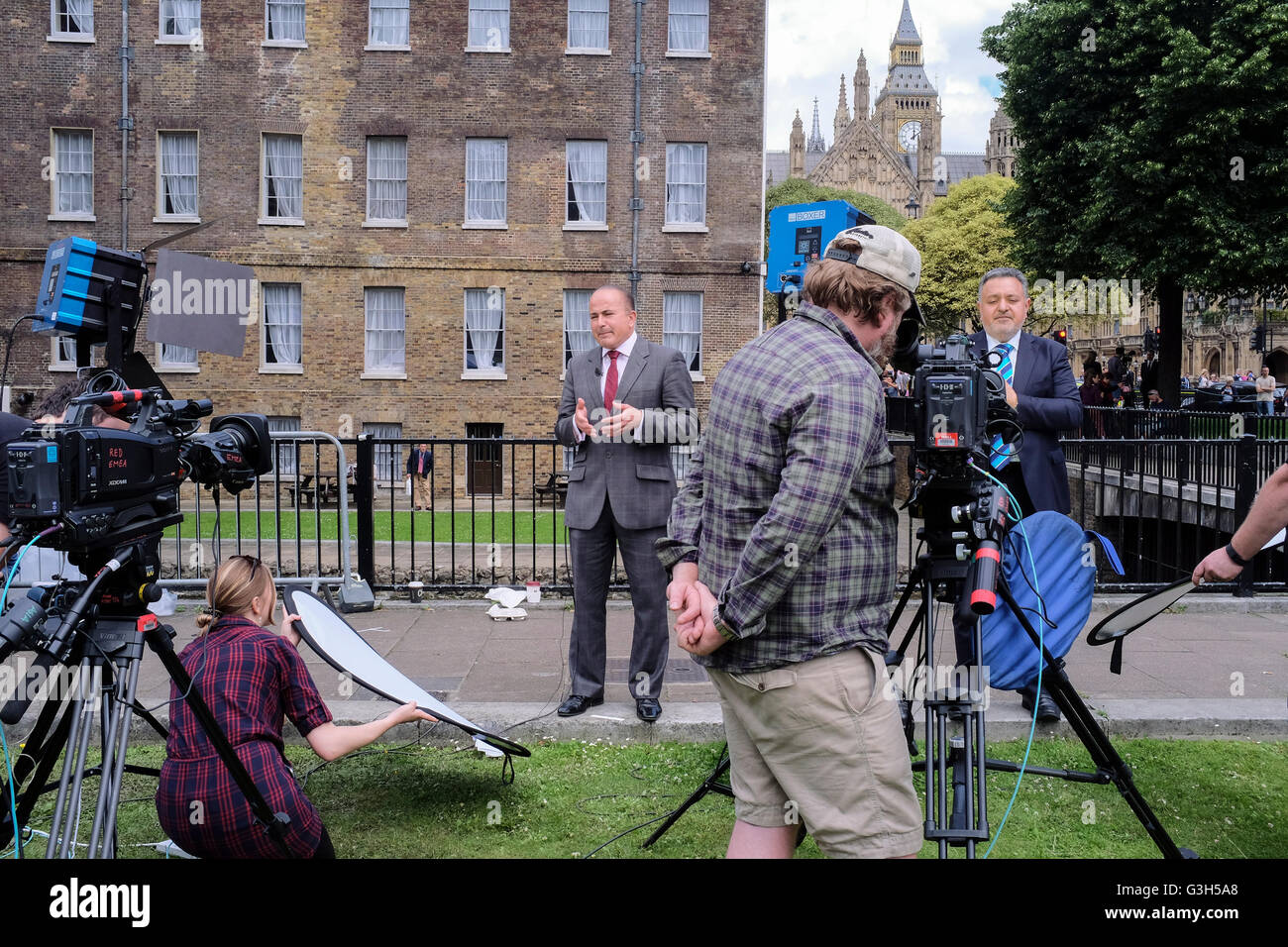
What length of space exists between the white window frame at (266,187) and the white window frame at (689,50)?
31.1 feet

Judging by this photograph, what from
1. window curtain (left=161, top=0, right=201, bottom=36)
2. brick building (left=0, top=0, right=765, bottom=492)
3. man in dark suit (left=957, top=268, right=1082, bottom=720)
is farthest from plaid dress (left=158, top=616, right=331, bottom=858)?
window curtain (left=161, top=0, right=201, bottom=36)

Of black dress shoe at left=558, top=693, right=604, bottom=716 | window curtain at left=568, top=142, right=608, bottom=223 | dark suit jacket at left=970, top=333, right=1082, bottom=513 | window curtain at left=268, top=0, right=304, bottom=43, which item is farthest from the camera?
window curtain at left=568, top=142, right=608, bottom=223

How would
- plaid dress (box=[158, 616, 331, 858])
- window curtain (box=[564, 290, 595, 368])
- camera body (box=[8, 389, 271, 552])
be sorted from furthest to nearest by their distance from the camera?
window curtain (box=[564, 290, 595, 368]), plaid dress (box=[158, 616, 331, 858]), camera body (box=[8, 389, 271, 552])

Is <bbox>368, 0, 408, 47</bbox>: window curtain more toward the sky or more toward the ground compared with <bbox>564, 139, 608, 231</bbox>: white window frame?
more toward the sky

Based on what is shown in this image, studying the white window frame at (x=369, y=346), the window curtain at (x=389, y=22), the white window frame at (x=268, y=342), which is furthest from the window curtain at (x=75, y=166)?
the window curtain at (x=389, y=22)

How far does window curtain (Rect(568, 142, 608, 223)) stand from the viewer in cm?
2678

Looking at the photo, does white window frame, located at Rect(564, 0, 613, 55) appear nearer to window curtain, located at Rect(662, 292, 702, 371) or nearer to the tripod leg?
window curtain, located at Rect(662, 292, 702, 371)

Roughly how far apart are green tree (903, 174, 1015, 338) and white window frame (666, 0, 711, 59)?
31.2 m

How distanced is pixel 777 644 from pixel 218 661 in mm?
1970

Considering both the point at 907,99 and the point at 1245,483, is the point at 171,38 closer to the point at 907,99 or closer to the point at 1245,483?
the point at 1245,483

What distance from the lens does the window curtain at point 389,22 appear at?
25953mm

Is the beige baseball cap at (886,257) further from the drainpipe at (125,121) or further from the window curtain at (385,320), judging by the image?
the drainpipe at (125,121)

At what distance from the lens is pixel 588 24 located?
26469 millimetres
